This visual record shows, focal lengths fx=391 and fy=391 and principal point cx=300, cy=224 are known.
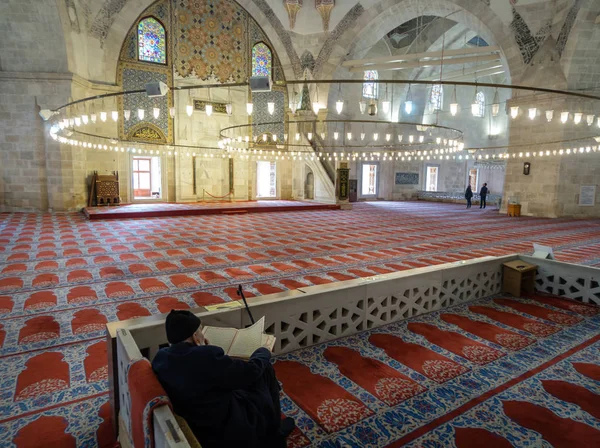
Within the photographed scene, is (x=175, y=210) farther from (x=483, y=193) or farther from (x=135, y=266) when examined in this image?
(x=483, y=193)

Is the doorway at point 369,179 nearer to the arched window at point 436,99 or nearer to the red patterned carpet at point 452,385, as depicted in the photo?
the arched window at point 436,99

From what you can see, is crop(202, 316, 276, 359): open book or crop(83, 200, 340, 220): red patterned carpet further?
crop(83, 200, 340, 220): red patterned carpet

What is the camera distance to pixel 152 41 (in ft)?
39.8

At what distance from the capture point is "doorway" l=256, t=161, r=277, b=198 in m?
14.8

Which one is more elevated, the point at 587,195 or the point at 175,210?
the point at 587,195

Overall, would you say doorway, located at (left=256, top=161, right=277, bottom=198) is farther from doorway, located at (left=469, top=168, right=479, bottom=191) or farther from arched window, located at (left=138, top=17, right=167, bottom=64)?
doorway, located at (left=469, top=168, right=479, bottom=191)

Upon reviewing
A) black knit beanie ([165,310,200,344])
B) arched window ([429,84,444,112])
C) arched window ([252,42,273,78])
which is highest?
arched window ([252,42,273,78])

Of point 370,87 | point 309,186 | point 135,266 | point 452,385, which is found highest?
point 370,87

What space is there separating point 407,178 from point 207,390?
681 inches

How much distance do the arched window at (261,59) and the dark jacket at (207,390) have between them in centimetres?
1381

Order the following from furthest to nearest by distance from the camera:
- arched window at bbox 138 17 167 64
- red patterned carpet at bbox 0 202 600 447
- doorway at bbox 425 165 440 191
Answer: doorway at bbox 425 165 440 191, arched window at bbox 138 17 167 64, red patterned carpet at bbox 0 202 600 447

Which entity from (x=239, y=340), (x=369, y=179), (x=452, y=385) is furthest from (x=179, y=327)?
(x=369, y=179)

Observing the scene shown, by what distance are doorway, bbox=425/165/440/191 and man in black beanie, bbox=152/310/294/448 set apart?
18.0m

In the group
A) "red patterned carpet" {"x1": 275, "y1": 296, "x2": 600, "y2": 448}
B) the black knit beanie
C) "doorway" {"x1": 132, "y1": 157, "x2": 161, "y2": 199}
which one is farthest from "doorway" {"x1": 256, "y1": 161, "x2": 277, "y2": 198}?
the black knit beanie
